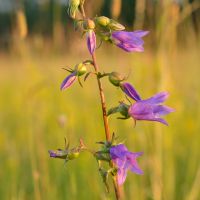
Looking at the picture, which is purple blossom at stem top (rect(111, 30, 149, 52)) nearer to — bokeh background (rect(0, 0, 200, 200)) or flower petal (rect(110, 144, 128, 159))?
flower petal (rect(110, 144, 128, 159))

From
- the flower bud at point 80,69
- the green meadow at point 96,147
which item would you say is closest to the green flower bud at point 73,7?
the flower bud at point 80,69

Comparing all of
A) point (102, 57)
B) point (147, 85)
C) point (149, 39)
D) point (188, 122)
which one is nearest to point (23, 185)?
point (147, 85)

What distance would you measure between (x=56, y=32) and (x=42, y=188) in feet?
3.64

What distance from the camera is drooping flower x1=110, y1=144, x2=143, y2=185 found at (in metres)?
1.06

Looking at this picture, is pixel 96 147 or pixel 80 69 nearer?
pixel 80 69

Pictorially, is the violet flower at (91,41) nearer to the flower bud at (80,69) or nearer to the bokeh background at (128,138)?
the flower bud at (80,69)

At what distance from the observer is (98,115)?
3.95 m

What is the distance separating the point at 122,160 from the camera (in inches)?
42.1

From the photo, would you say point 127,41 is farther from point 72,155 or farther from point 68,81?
point 72,155

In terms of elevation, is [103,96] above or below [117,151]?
above

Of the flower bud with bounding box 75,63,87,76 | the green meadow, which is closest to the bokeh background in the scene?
the green meadow

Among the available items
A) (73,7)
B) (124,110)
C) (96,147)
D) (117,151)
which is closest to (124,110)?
(124,110)

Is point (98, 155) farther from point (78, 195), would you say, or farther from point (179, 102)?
point (179, 102)

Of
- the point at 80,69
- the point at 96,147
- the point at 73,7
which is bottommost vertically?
the point at 96,147
